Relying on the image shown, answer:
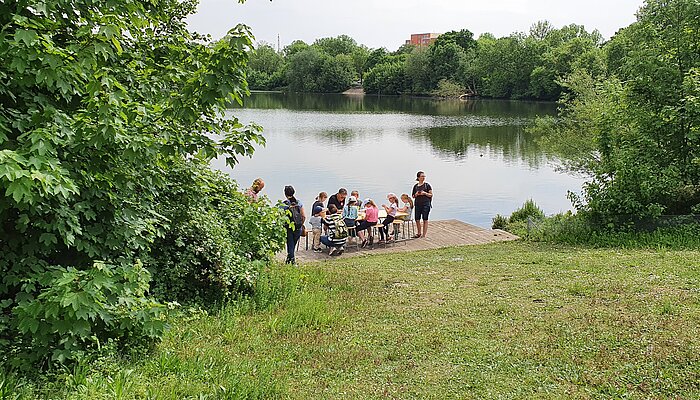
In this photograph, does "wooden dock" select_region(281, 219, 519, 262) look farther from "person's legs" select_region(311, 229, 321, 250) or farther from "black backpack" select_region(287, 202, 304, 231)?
"black backpack" select_region(287, 202, 304, 231)

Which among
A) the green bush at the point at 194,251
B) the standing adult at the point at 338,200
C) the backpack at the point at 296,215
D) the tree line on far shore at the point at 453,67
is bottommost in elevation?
the standing adult at the point at 338,200

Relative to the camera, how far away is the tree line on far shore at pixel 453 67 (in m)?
76.7

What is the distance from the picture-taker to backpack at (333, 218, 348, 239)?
43.8 ft

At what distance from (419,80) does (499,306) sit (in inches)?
3696

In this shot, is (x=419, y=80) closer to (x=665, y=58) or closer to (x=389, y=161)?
(x=389, y=161)

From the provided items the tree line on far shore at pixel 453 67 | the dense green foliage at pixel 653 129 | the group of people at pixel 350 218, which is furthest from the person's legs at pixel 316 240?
the tree line on far shore at pixel 453 67

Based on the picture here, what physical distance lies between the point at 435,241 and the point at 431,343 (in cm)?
887

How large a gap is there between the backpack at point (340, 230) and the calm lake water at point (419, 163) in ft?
25.7

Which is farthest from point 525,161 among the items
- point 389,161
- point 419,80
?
point 419,80


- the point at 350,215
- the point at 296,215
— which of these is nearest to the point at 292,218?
the point at 296,215

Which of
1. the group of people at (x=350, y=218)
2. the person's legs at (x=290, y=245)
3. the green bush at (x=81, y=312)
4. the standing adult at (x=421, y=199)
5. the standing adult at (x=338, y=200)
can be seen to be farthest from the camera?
the standing adult at (x=421, y=199)

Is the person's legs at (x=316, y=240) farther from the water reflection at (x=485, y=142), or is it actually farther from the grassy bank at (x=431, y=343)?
the water reflection at (x=485, y=142)

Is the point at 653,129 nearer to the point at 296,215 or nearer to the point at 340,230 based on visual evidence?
the point at 340,230

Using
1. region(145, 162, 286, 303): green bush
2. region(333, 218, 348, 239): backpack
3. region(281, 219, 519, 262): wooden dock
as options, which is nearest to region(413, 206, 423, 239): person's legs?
region(281, 219, 519, 262): wooden dock
